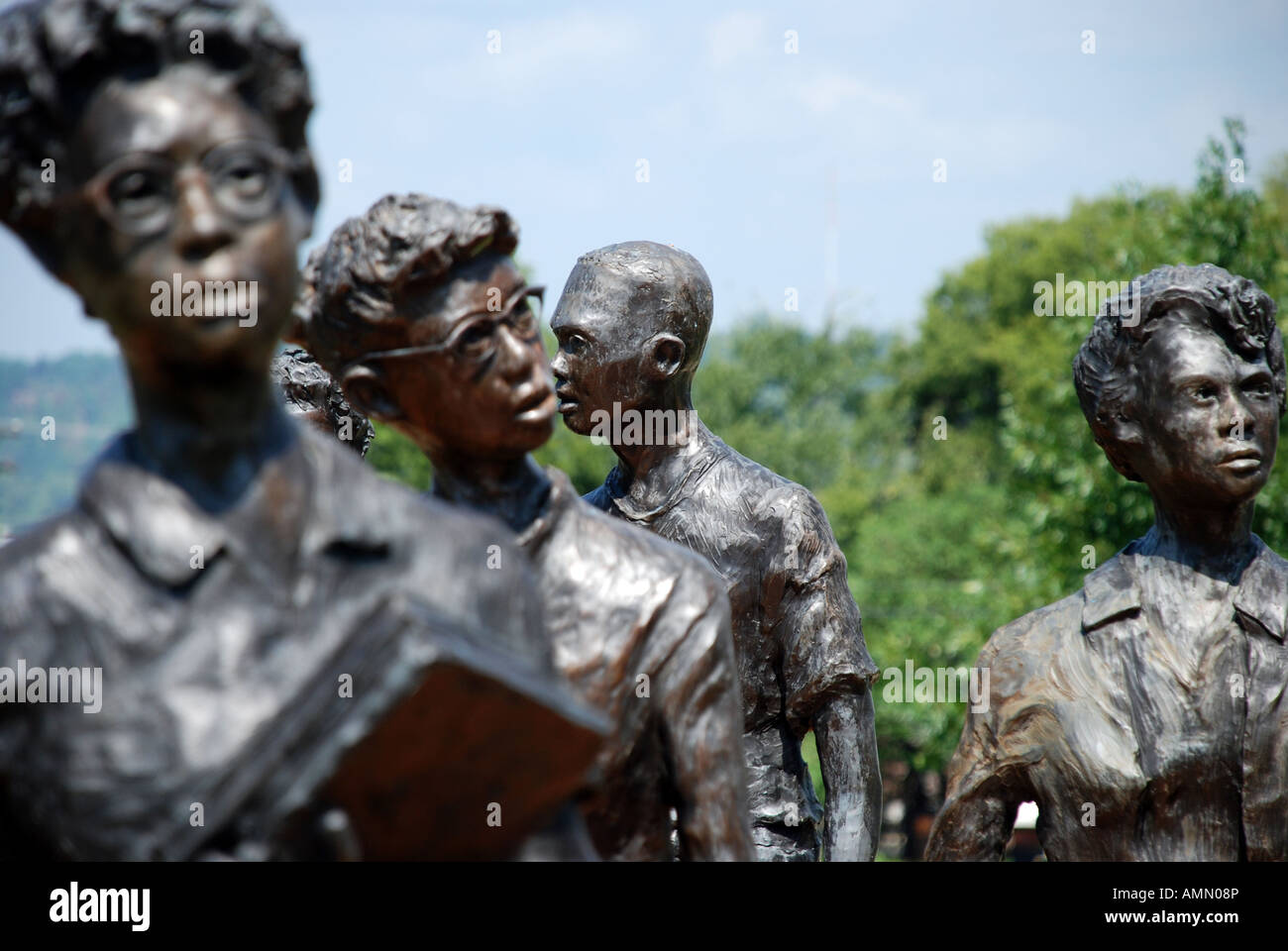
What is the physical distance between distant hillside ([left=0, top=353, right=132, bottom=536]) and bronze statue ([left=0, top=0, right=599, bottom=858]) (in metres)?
12.0

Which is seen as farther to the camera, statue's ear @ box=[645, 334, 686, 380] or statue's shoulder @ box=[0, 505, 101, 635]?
statue's ear @ box=[645, 334, 686, 380]

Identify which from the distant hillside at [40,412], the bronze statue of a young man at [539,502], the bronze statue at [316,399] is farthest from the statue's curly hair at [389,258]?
the distant hillside at [40,412]

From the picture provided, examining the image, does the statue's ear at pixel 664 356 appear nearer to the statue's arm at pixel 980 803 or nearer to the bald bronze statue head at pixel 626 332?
the bald bronze statue head at pixel 626 332

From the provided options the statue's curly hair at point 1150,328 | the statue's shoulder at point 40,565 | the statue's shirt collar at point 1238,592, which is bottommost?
the statue's shoulder at point 40,565

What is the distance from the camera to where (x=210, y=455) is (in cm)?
296

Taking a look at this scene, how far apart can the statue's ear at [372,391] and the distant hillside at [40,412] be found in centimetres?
1115

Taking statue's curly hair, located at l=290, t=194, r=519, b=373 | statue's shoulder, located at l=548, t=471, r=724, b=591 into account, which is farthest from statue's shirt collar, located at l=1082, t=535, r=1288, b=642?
statue's curly hair, located at l=290, t=194, r=519, b=373

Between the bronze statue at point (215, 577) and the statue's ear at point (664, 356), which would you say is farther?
the statue's ear at point (664, 356)

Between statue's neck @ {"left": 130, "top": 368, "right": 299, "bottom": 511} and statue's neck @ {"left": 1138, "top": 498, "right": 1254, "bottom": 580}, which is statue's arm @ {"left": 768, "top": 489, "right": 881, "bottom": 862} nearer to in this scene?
statue's neck @ {"left": 1138, "top": 498, "right": 1254, "bottom": 580}

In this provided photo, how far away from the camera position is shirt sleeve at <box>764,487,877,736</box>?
671 centimetres

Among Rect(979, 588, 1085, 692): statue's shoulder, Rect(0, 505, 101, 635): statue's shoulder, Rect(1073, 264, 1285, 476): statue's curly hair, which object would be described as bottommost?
Rect(0, 505, 101, 635): statue's shoulder

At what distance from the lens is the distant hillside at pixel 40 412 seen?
1705 cm

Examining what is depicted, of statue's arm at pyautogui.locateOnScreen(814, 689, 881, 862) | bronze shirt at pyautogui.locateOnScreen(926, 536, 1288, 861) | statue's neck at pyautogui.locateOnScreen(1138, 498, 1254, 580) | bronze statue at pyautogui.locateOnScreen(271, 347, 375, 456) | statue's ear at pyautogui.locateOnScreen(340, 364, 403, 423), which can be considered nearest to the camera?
statue's ear at pyautogui.locateOnScreen(340, 364, 403, 423)
